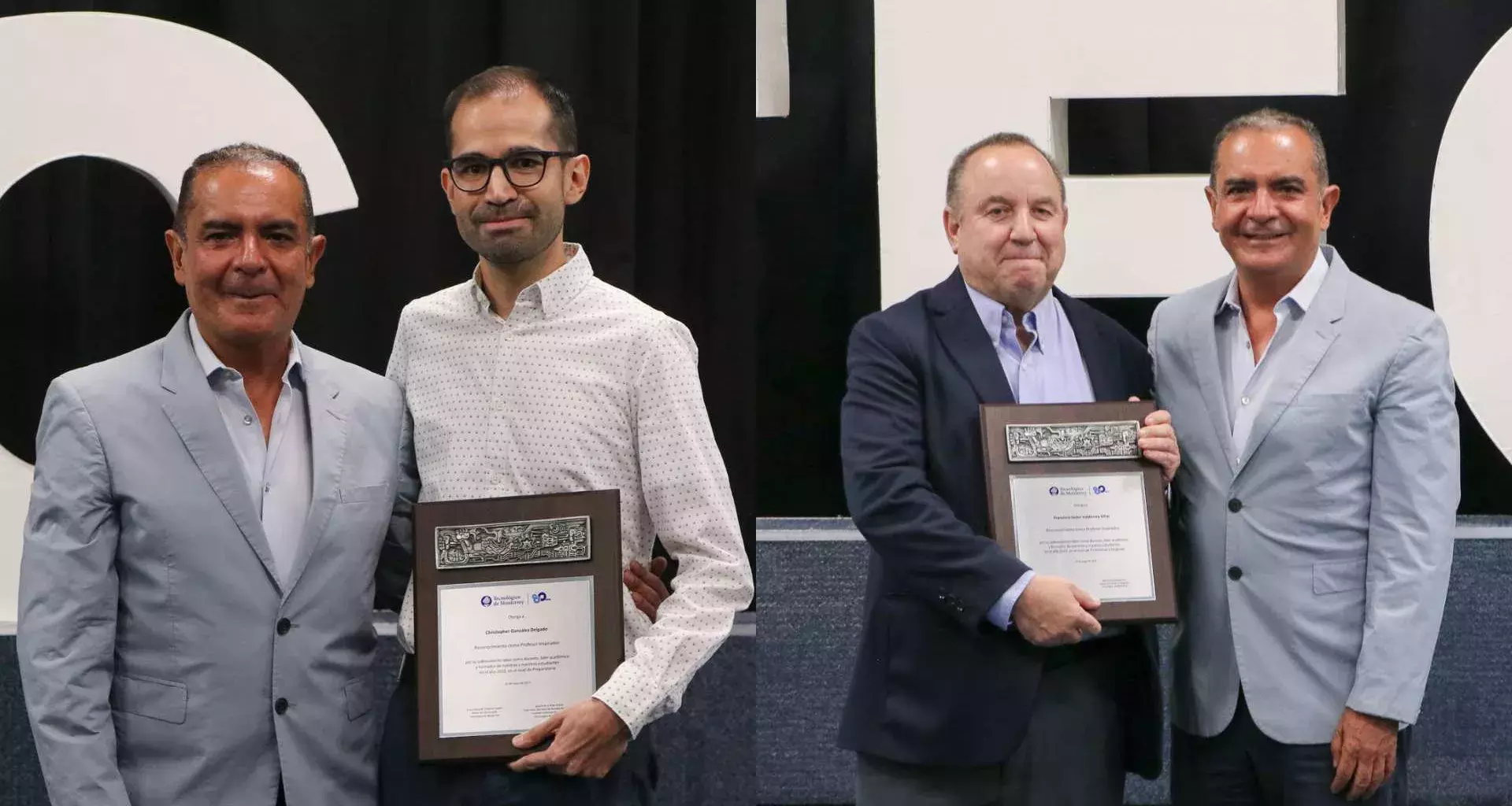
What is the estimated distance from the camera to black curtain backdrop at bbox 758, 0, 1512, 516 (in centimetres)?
341

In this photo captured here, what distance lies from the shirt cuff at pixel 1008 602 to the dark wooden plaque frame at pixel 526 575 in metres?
0.57

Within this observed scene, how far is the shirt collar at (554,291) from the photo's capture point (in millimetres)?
2188

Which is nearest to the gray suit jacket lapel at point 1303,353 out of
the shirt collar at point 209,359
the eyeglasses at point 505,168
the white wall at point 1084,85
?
the white wall at point 1084,85

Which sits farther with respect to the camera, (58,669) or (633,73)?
(633,73)

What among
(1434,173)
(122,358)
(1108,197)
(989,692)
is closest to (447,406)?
(122,358)

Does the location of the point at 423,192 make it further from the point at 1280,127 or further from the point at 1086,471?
the point at 1280,127

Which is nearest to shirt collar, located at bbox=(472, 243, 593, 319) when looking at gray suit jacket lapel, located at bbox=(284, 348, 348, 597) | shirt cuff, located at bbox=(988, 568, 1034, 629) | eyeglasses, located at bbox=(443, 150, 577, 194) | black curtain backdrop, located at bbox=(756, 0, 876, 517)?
eyeglasses, located at bbox=(443, 150, 577, 194)

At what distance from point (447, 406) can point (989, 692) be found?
0.94m

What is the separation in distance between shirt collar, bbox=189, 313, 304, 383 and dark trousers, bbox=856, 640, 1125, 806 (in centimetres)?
113

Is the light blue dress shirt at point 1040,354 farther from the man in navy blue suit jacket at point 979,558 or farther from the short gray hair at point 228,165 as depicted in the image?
the short gray hair at point 228,165

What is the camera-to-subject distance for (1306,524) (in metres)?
2.28

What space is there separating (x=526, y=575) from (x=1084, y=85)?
6.66 ft

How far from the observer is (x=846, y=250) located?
11.3 feet

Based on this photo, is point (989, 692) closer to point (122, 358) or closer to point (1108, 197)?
point (122, 358)
